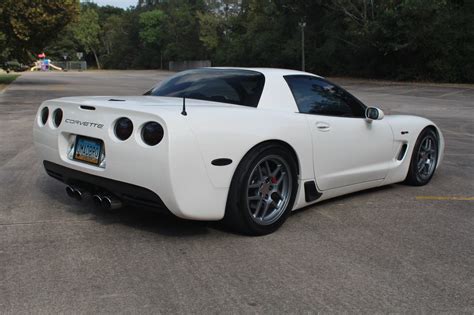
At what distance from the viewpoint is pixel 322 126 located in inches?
181

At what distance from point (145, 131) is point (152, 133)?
2.9 inches

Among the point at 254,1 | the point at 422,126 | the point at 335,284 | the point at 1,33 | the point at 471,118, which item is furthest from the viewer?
the point at 254,1

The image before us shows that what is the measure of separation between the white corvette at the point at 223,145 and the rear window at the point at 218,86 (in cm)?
1

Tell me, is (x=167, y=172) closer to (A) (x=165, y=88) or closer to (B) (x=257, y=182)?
(B) (x=257, y=182)

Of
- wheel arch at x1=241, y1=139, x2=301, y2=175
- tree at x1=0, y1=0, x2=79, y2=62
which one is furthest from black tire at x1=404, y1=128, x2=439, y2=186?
tree at x1=0, y1=0, x2=79, y2=62

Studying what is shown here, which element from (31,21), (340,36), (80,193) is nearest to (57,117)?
(80,193)

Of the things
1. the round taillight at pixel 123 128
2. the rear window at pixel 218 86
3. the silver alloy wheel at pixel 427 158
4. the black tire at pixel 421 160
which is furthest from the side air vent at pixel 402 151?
the round taillight at pixel 123 128

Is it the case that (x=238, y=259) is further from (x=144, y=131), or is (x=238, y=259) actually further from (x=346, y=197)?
(x=346, y=197)

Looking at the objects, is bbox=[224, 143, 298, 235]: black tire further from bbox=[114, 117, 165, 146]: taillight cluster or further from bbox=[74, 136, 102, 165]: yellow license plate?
bbox=[74, 136, 102, 165]: yellow license plate

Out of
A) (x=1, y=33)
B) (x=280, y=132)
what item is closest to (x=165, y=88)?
(x=280, y=132)

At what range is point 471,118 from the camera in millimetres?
14562

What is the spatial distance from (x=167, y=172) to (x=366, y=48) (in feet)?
130

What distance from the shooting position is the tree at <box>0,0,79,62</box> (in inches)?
1071

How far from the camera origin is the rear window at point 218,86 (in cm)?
445
